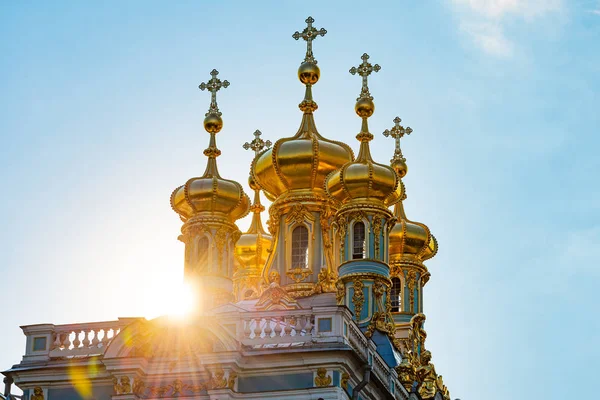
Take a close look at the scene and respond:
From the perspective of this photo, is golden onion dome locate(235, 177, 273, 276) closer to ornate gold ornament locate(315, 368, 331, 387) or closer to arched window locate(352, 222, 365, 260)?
arched window locate(352, 222, 365, 260)

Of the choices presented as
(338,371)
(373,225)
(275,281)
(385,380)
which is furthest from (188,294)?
(338,371)

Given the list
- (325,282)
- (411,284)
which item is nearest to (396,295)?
(411,284)

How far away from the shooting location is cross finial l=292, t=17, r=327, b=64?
130ft

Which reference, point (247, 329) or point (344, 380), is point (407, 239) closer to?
point (247, 329)

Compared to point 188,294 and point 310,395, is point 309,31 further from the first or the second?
point 310,395

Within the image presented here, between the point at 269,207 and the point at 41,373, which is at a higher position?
the point at 269,207

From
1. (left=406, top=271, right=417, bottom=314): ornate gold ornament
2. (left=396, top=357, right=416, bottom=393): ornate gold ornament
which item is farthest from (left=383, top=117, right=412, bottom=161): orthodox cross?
(left=396, top=357, right=416, bottom=393): ornate gold ornament

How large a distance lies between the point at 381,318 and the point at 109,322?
794 centimetres

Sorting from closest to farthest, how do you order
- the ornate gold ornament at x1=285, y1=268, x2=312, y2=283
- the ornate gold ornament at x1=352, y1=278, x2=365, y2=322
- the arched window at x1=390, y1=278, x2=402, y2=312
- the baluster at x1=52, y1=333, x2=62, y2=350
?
the baluster at x1=52, y1=333, x2=62, y2=350 → the ornate gold ornament at x1=352, y1=278, x2=365, y2=322 → the ornate gold ornament at x1=285, y1=268, x2=312, y2=283 → the arched window at x1=390, y1=278, x2=402, y2=312

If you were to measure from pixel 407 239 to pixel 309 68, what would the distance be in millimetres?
6262

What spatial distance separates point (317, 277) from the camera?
121 ft

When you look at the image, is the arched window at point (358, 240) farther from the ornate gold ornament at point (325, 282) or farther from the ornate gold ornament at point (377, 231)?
the ornate gold ornament at point (325, 282)

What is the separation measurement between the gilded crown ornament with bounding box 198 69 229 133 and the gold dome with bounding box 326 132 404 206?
4.26 m

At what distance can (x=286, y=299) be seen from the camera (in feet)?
111
